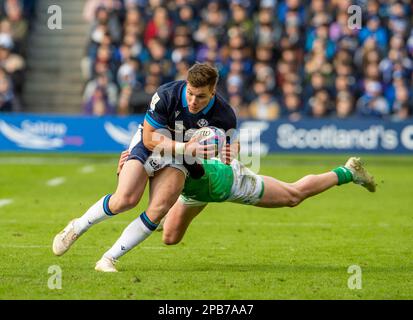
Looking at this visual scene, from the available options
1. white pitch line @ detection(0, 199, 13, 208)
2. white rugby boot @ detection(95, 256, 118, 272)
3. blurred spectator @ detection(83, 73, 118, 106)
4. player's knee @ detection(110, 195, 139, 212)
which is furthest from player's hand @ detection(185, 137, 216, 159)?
blurred spectator @ detection(83, 73, 118, 106)

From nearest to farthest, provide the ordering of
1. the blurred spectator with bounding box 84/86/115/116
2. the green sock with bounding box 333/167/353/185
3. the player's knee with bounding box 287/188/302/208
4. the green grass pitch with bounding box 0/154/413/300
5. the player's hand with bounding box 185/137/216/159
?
the green grass pitch with bounding box 0/154/413/300 → the player's hand with bounding box 185/137/216/159 → the player's knee with bounding box 287/188/302/208 → the green sock with bounding box 333/167/353/185 → the blurred spectator with bounding box 84/86/115/116

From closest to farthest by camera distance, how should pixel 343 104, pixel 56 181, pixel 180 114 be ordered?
1. pixel 180 114
2. pixel 56 181
3. pixel 343 104

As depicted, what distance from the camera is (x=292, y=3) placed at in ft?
84.1

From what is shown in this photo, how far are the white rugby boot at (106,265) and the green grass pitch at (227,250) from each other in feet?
0.43

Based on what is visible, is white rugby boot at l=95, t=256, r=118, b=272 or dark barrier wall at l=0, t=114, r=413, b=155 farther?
dark barrier wall at l=0, t=114, r=413, b=155

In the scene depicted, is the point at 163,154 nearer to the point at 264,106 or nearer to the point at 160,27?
the point at 264,106

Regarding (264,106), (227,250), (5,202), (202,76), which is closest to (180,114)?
(202,76)

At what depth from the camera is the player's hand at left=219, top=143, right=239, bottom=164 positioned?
902 cm

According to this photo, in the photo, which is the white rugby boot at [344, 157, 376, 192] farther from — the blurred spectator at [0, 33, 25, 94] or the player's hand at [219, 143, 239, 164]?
the blurred spectator at [0, 33, 25, 94]

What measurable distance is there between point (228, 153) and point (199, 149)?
506mm

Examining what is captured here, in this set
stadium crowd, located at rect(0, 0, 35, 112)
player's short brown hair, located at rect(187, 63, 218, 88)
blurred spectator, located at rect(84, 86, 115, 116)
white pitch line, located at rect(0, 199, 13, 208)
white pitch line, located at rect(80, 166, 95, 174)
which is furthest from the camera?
stadium crowd, located at rect(0, 0, 35, 112)

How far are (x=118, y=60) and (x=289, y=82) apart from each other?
4.38m

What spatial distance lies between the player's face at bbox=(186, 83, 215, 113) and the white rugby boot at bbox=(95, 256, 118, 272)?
1.48 meters

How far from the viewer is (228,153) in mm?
9023
